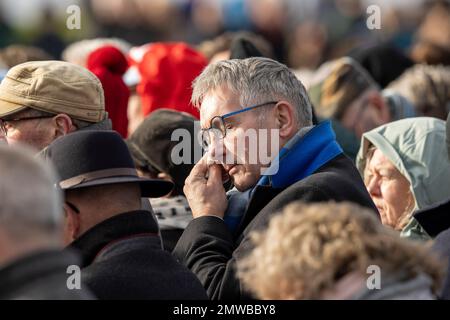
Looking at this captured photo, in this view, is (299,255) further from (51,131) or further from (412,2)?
(412,2)

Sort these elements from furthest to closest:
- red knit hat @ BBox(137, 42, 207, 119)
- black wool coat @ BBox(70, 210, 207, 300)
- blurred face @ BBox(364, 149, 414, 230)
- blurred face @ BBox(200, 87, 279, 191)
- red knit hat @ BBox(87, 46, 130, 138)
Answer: red knit hat @ BBox(137, 42, 207, 119), red knit hat @ BBox(87, 46, 130, 138), blurred face @ BBox(364, 149, 414, 230), blurred face @ BBox(200, 87, 279, 191), black wool coat @ BBox(70, 210, 207, 300)

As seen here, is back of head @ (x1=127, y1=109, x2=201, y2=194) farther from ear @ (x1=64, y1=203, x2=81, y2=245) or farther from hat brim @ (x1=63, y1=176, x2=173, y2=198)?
ear @ (x1=64, y1=203, x2=81, y2=245)

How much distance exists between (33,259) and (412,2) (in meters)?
9.30

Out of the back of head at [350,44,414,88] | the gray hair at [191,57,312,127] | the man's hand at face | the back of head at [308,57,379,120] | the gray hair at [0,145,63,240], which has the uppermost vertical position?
the gray hair at [0,145,63,240]

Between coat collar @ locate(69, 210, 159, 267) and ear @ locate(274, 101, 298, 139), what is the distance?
103 cm

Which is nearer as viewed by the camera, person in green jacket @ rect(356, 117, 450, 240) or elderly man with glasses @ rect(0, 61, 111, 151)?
elderly man with glasses @ rect(0, 61, 111, 151)

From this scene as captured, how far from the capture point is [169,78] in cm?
786

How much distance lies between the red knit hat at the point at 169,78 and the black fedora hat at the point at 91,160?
3.36 m

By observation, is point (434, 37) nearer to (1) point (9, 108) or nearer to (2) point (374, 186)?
(2) point (374, 186)

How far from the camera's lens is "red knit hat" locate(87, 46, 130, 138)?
6656 mm

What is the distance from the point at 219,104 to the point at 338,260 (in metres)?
1.75

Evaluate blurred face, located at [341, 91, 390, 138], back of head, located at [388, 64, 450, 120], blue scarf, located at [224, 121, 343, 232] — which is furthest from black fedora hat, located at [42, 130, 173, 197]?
back of head, located at [388, 64, 450, 120]

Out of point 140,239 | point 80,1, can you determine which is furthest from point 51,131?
point 80,1

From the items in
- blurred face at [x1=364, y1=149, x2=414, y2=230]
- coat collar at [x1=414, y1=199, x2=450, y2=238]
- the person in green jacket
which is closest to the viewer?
coat collar at [x1=414, y1=199, x2=450, y2=238]
